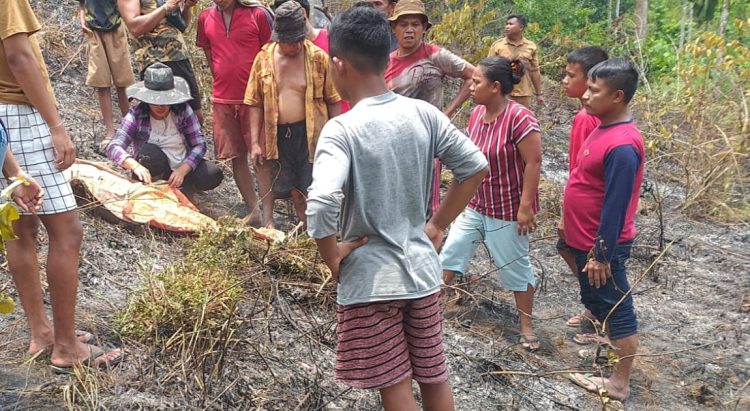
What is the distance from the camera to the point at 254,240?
401 centimetres

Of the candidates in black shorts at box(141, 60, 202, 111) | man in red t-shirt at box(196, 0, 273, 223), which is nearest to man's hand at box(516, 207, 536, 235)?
man in red t-shirt at box(196, 0, 273, 223)

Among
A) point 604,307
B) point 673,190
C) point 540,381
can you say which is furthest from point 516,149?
point 673,190

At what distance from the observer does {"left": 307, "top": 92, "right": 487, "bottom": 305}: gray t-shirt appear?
205 cm

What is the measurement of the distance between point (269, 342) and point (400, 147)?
1502 mm

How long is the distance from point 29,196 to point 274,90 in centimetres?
216

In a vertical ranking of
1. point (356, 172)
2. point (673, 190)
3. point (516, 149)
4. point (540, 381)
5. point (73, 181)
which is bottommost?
point (673, 190)

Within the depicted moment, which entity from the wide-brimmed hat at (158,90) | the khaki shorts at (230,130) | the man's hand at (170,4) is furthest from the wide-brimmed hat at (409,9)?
the man's hand at (170,4)

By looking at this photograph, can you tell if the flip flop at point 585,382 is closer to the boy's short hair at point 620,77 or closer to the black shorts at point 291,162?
the boy's short hair at point 620,77

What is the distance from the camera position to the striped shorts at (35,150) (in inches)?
101

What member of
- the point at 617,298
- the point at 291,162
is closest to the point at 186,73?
the point at 291,162

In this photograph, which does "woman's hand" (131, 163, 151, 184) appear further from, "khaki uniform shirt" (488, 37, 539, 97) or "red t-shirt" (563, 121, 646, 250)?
"khaki uniform shirt" (488, 37, 539, 97)

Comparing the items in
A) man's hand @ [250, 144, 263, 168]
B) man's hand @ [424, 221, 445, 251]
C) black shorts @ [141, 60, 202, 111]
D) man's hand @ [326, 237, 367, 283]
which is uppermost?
man's hand @ [326, 237, 367, 283]

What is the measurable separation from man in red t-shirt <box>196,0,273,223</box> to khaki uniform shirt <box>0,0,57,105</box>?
209 centimetres

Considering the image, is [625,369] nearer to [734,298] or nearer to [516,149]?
[516,149]
